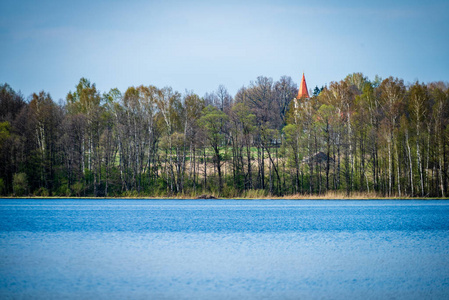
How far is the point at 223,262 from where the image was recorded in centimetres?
1249

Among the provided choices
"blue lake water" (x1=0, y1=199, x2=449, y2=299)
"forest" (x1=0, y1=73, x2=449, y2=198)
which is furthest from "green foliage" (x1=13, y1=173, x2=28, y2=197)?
"blue lake water" (x1=0, y1=199, x2=449, y2=299)

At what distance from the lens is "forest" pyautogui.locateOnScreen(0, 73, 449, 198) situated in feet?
153

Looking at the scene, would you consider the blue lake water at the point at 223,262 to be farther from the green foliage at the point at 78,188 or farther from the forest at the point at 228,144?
the green foliage at the point at 78,188

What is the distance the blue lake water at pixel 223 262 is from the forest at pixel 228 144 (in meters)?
27.0

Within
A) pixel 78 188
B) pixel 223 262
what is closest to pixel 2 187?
pixel 78 188

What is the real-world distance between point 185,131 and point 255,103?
30681 mm

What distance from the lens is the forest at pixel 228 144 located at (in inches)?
1839

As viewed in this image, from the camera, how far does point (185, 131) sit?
163 ft

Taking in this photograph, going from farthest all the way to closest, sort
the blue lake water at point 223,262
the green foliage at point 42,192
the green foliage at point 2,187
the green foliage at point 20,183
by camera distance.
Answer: the green foliage at point 42,192
the green foliage at point 2,187
the green foliage at point 20,183
the blue lake water at point 223,262

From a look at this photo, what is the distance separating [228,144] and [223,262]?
1645 inches

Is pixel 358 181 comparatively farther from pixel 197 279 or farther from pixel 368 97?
pixel 197 279

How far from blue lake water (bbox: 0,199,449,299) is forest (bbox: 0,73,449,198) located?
88.7ft

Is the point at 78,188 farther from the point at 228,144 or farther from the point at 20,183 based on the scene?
the point at 228,144

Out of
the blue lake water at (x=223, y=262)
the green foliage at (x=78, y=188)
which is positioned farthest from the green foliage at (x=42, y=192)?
the blue lake water at (x=223, y=262)
